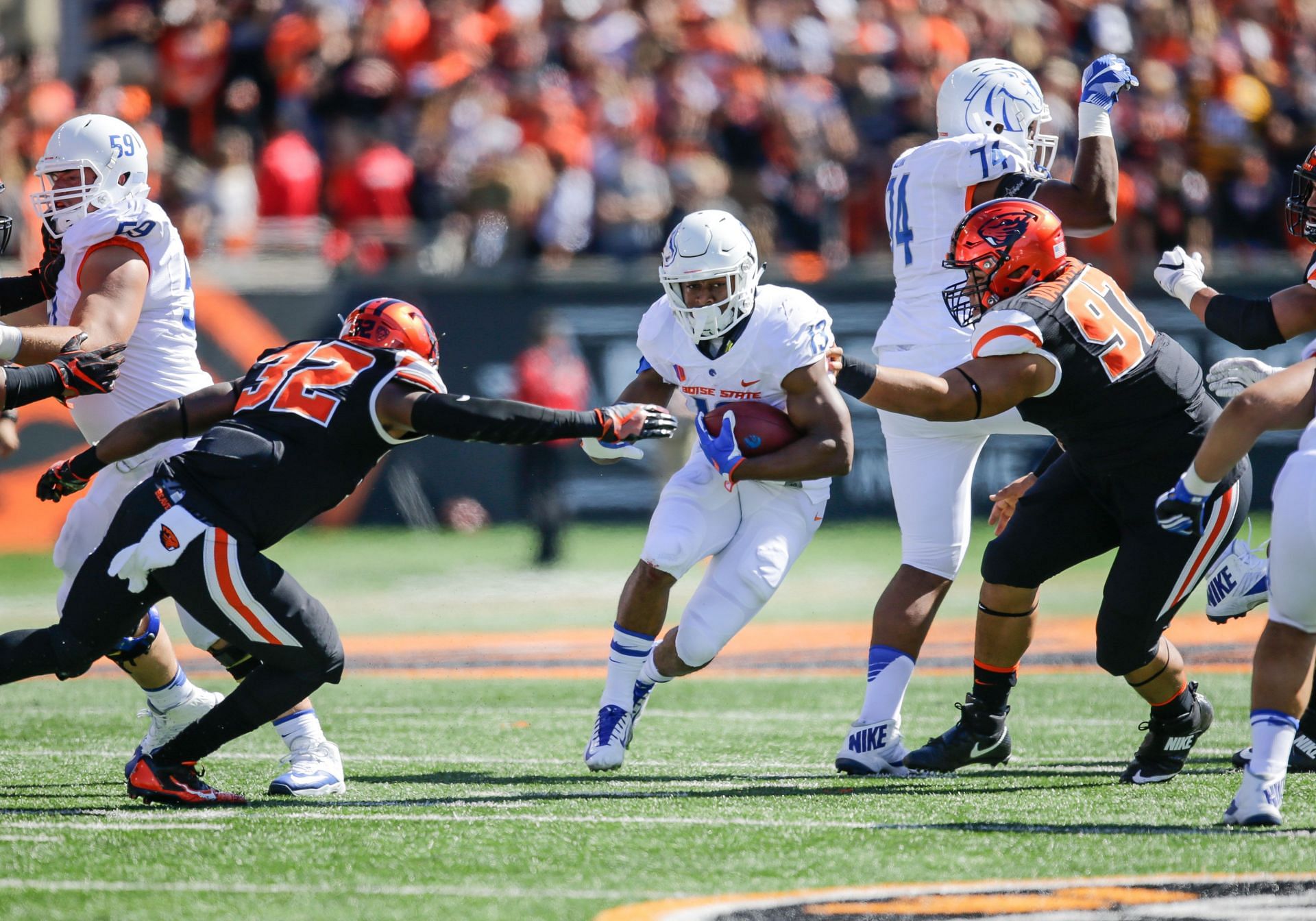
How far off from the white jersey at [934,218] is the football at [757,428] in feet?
2.04

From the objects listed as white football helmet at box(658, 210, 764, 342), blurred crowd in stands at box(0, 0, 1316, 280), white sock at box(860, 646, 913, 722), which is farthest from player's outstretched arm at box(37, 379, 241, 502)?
blurred crowd in stands at box(0, 0, 1316, 280)

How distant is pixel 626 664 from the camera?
5.39 m

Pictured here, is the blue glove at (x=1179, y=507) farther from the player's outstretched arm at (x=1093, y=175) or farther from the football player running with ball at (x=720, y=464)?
the player's outstretched arm at (x=1093, y=175)

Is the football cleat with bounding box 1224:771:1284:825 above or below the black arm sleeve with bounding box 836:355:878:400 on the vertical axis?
below

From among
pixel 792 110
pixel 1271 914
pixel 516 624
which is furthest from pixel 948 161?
pixel 792 110

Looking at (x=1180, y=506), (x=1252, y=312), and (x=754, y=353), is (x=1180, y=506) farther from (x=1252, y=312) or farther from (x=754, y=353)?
(x=754, y=353)

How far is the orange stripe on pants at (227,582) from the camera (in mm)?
4500

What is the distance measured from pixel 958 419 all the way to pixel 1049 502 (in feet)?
1.99

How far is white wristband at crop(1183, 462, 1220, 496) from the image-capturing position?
13.5 feet

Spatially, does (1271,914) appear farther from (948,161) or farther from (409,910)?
(948,161)

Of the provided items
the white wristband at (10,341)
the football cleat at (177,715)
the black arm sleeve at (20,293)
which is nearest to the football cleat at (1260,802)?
the football cleat at (177,715)

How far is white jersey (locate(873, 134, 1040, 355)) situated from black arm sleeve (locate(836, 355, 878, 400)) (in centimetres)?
84

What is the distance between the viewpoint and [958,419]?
4695 mm

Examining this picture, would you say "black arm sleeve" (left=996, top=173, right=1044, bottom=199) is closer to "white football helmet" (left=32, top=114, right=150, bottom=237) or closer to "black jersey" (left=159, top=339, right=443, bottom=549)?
"black jersey" (left=159, top=339, right=443, bottom=549)
